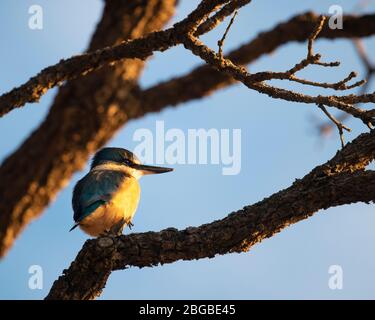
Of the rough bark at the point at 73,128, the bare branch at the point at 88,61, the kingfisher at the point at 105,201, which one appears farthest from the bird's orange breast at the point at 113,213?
the rough bark at the point at 73,128

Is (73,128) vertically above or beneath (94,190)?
above

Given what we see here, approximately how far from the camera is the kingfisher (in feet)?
16.4

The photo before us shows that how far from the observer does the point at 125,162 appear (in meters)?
6.14

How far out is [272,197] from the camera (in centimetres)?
388

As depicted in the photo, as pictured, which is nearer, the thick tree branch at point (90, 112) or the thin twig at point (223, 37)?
the thin twig at point (223, 37)

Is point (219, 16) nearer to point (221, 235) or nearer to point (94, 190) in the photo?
point (221, 235)

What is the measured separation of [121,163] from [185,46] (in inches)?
85.4

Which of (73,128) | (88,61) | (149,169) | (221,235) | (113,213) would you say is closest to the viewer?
(221,235)

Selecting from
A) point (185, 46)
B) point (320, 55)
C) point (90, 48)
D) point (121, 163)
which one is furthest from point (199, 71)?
point (320, 55)

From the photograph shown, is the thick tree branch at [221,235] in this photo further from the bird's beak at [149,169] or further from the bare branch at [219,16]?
the bird's beak at [149,169]

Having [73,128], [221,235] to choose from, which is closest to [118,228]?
[221,235]

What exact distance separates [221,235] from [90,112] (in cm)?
369

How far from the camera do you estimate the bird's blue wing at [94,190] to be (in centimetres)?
503
